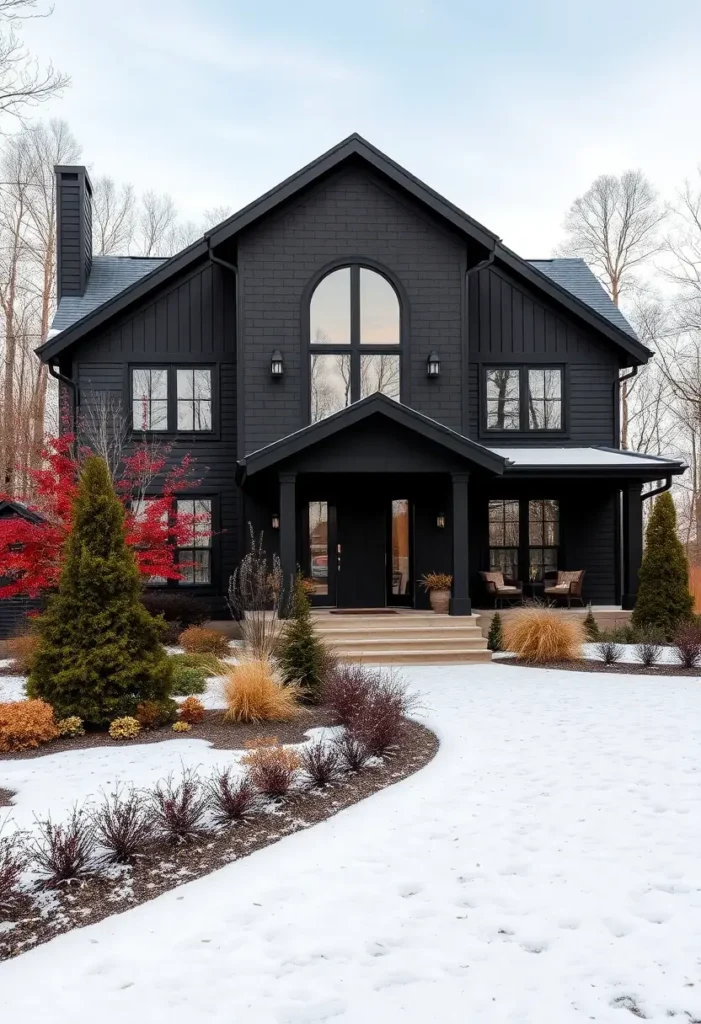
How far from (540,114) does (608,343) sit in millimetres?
6213

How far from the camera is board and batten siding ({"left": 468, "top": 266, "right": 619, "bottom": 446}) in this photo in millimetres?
16078

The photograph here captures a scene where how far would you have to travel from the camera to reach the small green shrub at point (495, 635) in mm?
13055

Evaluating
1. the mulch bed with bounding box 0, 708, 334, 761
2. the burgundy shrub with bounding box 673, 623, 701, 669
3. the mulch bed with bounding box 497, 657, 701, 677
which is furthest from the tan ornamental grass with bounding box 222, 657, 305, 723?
the burgundy shrub with bounding box 673, 623, 701, 669

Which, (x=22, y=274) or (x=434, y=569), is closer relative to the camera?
(x=434, y=569)

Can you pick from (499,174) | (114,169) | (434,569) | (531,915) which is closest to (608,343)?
(434,569)

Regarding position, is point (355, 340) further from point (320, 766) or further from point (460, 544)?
point (320, 766)

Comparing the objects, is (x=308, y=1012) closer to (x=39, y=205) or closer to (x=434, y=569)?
(x=434, y=569)

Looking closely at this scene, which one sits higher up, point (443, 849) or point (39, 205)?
point (39, 205)

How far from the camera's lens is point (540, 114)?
62.0 feet

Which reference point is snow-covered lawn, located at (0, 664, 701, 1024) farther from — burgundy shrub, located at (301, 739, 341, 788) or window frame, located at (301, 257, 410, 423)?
window frame, located at (301, 257, 410, 423)

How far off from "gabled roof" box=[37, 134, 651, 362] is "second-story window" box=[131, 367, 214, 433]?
132cm

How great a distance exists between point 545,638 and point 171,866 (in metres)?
7.97

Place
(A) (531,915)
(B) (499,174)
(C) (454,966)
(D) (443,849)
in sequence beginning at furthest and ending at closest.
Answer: (B) (499,174) → (D) (443,849) → (A) (531,915) → (C) (454,966)

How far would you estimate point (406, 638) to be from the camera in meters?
12.7
